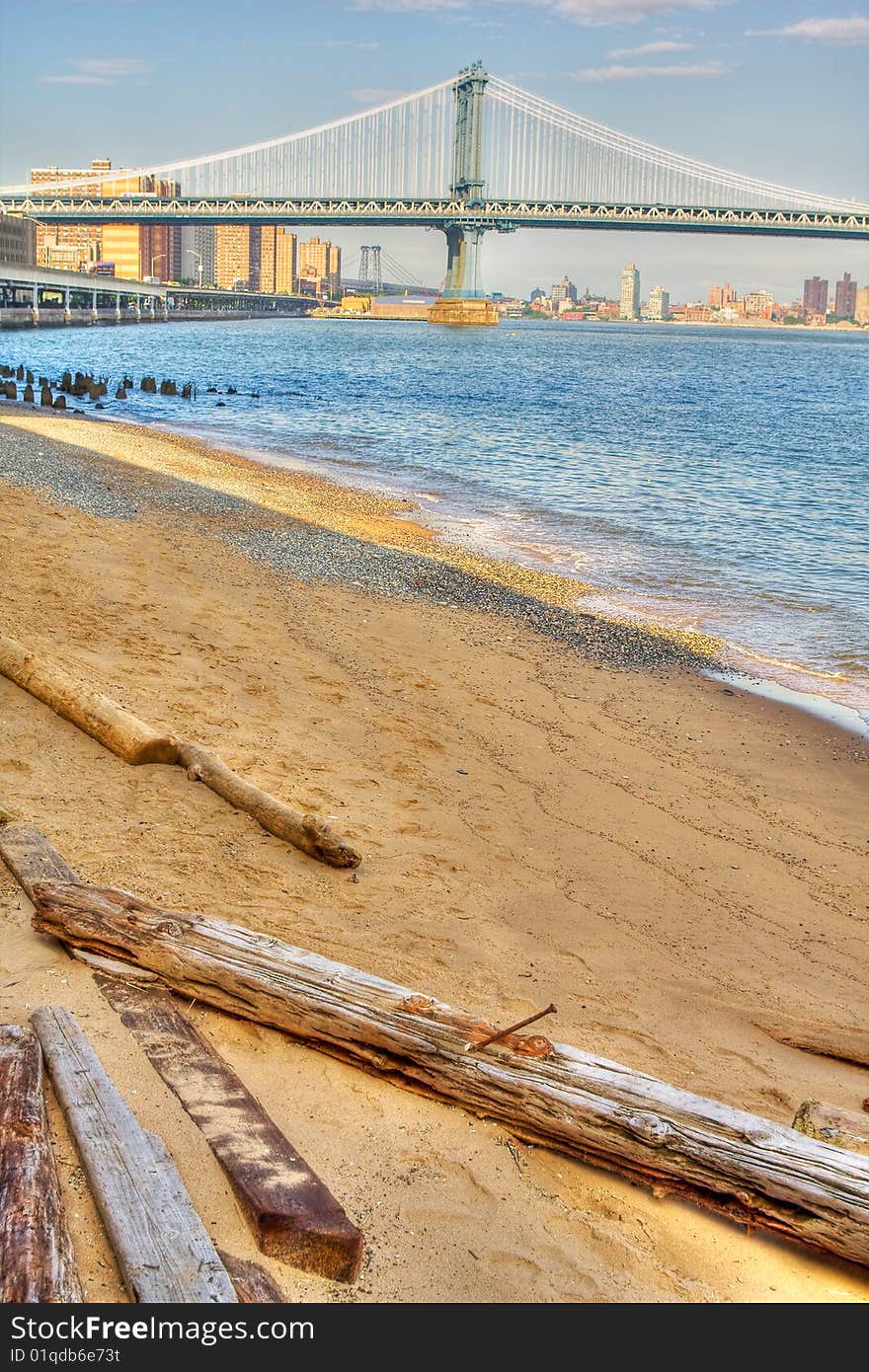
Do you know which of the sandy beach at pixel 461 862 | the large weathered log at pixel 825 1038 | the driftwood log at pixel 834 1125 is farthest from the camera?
the large weathered log at pixel 825 1038

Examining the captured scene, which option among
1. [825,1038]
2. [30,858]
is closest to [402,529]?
[30,858]

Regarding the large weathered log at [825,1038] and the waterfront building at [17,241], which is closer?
the large weathered log at [825,1038]

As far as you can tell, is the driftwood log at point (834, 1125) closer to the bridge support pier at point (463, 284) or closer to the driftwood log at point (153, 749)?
the driftwood log at point (153, 749)

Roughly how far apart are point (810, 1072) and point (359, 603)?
7.40 meters

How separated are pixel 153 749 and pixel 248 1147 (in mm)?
3116

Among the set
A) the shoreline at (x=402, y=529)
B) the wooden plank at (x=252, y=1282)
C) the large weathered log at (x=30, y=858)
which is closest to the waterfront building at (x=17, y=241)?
the shoreline at (x=402, y=529)

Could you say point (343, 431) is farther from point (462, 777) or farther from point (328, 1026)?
point (328, 1026)

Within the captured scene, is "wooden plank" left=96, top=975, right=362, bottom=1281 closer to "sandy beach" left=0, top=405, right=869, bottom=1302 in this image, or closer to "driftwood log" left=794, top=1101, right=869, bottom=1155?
"sandy beach" left=0, top=405, right=869, bottom=1302

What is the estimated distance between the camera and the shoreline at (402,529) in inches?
400

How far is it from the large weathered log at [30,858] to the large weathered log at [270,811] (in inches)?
41.6

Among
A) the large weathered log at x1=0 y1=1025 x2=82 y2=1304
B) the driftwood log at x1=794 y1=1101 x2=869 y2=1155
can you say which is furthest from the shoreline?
the large weathered log at x1=0 y1=1025 x2=82 y2=1304

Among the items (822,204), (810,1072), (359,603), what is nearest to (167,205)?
(822,204)

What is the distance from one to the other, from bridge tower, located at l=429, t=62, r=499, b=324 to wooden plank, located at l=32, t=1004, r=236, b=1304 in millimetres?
120594

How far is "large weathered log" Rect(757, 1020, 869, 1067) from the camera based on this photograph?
14.3 feet
